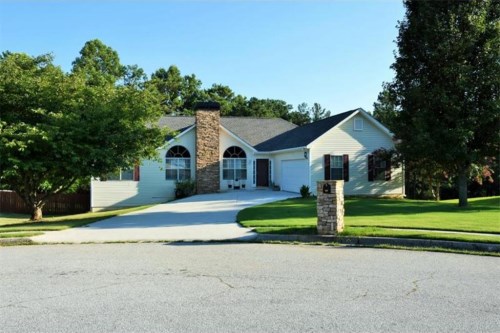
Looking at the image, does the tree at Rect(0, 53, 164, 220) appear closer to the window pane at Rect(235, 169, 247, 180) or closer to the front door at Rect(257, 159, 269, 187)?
the window pane at Rect(235, 169, 247, 180)

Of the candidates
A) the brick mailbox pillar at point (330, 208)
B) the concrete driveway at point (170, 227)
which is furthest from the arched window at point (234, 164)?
the brick mailbox pillar at point (330, 208)

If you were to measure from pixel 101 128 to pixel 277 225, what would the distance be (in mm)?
7844

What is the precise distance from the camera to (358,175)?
27266 mm

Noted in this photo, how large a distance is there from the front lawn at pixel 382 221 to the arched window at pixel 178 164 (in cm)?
1031

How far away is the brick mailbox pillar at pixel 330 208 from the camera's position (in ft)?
39.2

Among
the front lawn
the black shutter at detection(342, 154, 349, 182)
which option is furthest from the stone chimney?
the front lawn

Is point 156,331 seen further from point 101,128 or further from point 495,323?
point 101,128

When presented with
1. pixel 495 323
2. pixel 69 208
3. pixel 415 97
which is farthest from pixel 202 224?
pixel 69 208

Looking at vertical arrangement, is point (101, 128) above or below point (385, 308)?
above

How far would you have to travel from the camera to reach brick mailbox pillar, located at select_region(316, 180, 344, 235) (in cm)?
1195

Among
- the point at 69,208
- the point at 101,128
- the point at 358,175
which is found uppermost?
the point at 101,128

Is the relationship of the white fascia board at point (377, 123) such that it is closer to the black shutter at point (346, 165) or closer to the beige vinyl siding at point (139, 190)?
the black shutter at point (346, 165)

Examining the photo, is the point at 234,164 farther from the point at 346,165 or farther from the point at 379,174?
the point at 379,174

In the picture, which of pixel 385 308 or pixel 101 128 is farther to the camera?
pixel 101 128
